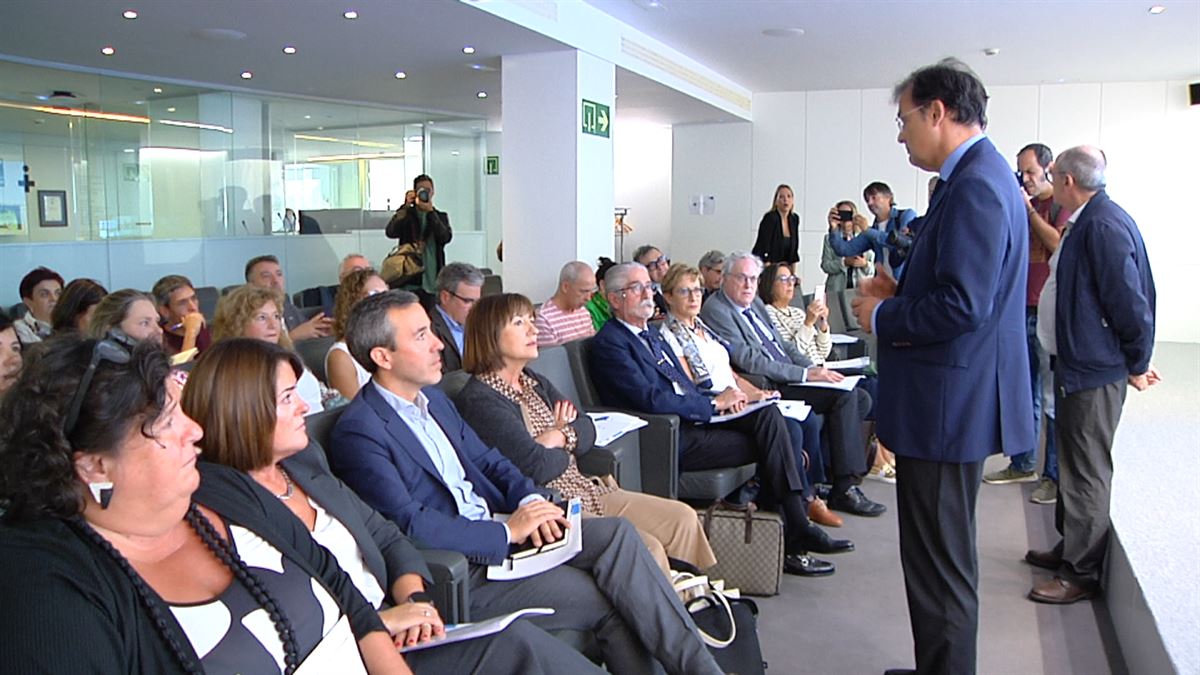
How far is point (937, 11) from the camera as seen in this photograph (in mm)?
7262

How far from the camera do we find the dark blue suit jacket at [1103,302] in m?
3.39

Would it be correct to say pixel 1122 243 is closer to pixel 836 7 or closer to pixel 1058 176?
pixel 1058 176

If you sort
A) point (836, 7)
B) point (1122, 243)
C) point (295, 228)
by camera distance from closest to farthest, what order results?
point (1122, 243), point (836, 7), point (295, 228)

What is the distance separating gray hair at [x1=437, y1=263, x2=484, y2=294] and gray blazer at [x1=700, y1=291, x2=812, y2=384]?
115 cm

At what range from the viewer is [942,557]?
246cm

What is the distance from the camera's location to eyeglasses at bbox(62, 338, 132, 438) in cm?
139

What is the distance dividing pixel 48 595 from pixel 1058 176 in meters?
3.46

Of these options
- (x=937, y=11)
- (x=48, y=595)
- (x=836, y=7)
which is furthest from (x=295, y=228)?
(x=48, y=595)

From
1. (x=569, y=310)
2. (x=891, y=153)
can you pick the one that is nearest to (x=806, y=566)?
(x=569, y=310)

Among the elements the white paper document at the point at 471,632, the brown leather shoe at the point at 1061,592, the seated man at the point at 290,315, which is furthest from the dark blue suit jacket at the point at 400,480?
the brown leather shoe at the point at 1061,592

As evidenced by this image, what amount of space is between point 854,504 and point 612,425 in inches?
59.7

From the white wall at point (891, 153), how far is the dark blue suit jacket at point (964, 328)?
9.73 m

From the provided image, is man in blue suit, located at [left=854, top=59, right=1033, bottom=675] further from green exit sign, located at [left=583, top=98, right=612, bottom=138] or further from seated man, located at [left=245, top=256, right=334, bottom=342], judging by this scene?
green exit sign, located at [left=583, top=98, right=612, bottom=138]

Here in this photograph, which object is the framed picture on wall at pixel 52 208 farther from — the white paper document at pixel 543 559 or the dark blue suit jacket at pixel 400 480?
the white paper document at pixel 543 559
